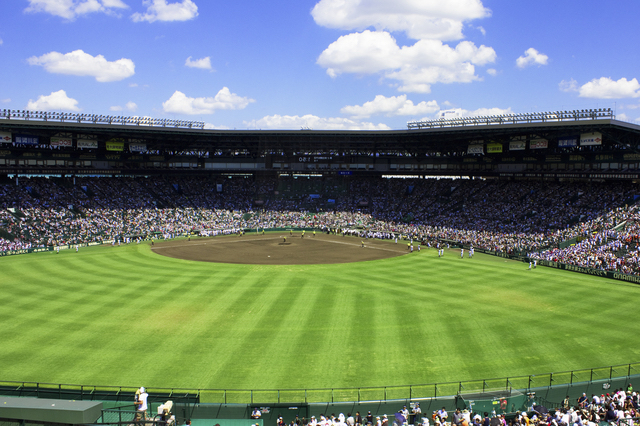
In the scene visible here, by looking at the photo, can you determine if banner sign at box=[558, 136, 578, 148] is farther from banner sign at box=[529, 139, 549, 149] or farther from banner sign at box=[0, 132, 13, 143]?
banner sign at box=[0, 132, 13, 143]

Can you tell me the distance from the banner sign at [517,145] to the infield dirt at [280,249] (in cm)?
2276

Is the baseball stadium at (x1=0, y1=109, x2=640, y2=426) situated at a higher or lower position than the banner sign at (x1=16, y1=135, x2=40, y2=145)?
lower

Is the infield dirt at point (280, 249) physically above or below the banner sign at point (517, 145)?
below

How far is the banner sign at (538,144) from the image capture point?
58469 millimetres

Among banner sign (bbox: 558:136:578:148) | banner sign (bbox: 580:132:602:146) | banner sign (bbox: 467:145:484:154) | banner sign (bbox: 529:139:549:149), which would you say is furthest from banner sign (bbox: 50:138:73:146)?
banner sign (bbox: 580:132:602:146)

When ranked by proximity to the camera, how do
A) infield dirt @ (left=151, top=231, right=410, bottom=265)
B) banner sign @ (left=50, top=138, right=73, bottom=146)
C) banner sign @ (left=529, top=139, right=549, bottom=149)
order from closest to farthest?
infield dirt @ (left=151, top=231, right=410, bottom=265) < banner sign @ (left=529, top=139, right=549, bottom=149) < banner sign @ (left=50, top=138, right=73, bottom=146)

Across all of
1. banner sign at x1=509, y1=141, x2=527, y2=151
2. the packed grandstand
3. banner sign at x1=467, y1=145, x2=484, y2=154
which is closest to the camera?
the packed grandstand

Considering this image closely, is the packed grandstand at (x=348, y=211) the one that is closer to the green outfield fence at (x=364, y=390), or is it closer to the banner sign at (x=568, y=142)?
the banner sign at (x=568, y=142)

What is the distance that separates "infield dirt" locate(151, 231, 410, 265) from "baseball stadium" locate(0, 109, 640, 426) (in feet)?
2.06

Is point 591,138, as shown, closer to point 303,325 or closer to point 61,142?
point 303,325

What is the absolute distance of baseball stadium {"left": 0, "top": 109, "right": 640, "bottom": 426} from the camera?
59.6 feet

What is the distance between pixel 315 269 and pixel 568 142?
41777 millimetres

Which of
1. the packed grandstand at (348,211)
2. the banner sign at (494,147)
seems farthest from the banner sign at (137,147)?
the banner sign at (494,147)

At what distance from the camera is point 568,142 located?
56.7 m
